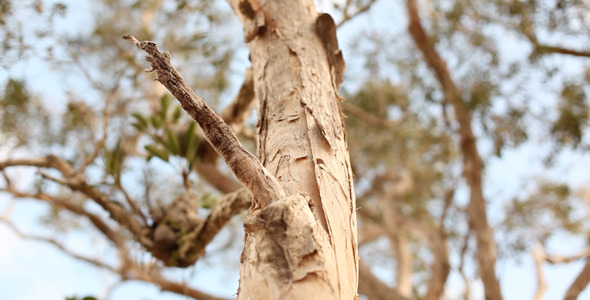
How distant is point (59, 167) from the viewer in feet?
10.1

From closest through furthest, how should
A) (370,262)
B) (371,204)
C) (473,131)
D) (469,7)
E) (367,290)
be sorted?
(367,290), (473,131), (469,7), (371,204), (370,262)

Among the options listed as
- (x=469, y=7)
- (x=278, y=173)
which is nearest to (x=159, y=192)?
(x=469, y=7)

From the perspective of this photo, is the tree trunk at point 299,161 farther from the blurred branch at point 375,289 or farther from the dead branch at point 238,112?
the blurred branch at point 375,289

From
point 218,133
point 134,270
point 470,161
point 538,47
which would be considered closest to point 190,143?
point 218,133

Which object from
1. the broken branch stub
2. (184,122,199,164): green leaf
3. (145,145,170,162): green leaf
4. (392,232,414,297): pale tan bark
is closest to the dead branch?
(184,122,199,164): green leaf

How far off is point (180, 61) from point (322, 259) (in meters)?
6.24

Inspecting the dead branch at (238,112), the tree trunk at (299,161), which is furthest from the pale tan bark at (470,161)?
the tree trunk at (299,161)

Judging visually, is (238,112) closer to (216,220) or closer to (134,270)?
(216,220)

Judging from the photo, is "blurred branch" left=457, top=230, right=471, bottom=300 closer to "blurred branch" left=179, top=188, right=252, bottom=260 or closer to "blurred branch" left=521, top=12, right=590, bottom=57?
"blurred branch" left=521, top=12, right=590, bottom=57

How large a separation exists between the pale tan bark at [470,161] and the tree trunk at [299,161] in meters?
2.94

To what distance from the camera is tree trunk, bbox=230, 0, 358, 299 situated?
122 cm

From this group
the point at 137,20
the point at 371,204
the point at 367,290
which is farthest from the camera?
the point at 371,204

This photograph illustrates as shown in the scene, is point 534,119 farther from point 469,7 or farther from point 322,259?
point 322,259

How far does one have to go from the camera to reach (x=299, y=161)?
1.54 metres
